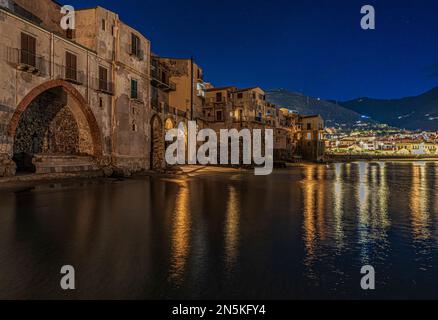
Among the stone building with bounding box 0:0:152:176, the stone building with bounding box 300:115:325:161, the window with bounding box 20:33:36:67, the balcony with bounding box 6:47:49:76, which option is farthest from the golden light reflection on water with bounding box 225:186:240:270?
the stone building with bounding box 300:115:325:161

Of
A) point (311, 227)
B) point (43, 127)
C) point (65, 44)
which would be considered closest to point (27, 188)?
point (43, 127)

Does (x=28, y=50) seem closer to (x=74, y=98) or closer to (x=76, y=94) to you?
(x=76, y=94)

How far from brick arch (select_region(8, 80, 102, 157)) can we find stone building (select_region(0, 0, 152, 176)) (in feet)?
0.19

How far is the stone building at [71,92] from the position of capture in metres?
20.3

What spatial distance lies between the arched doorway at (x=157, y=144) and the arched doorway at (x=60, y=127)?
353 inches

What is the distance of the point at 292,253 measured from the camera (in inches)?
280

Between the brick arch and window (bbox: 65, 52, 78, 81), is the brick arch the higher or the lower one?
the lower one

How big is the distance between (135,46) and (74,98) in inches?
388

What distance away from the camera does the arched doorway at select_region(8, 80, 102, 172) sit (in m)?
25.4

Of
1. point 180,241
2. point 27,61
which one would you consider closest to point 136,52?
point 27,61

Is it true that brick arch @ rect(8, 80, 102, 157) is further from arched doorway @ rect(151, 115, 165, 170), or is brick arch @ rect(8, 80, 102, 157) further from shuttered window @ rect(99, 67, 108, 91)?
arched doorway @ rect(151, 115, 165, 170)

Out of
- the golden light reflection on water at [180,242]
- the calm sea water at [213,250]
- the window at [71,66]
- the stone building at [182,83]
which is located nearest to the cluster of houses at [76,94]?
the window at [71,66]

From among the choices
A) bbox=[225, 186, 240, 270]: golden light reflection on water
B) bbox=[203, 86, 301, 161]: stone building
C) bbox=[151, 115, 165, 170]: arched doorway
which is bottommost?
bbox=[225, 186, 240, 270]: golden light reflection on water

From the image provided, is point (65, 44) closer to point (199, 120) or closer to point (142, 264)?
point (142, 264)
